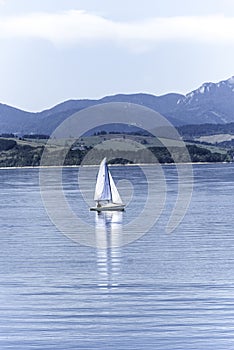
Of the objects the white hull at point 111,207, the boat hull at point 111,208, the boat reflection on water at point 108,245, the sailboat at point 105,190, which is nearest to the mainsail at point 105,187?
the sailboat at point 105,190

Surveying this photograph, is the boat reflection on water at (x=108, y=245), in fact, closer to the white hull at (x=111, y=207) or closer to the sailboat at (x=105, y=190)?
the white hull at (x=111, y=207)

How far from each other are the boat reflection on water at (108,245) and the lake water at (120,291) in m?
0.10

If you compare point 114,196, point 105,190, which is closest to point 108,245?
point 114,196

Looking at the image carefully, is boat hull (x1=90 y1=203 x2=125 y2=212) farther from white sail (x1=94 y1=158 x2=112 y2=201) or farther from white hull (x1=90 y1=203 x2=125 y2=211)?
white sail (x1=94 y1=158 x2=112 y2=201)

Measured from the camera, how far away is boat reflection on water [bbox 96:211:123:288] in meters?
45.7

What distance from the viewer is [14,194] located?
123688mm

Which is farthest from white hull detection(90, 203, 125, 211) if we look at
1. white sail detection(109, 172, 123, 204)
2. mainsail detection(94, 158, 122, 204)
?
mainsail detection(94, 158, 122, 204)

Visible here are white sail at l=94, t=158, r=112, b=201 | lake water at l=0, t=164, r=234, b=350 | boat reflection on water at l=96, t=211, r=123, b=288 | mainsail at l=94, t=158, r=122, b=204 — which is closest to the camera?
lake water at l=0, t=164, r=234, b=350

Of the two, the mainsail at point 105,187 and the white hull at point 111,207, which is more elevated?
the mainsail at point 105,187

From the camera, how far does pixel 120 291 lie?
4091 cm

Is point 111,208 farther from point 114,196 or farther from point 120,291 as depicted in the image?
point 120,291

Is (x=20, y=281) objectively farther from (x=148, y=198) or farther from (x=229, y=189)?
(x=229, y=189)

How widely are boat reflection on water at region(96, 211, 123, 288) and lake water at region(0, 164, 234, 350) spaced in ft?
0.34

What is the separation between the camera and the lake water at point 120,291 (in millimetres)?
32469
